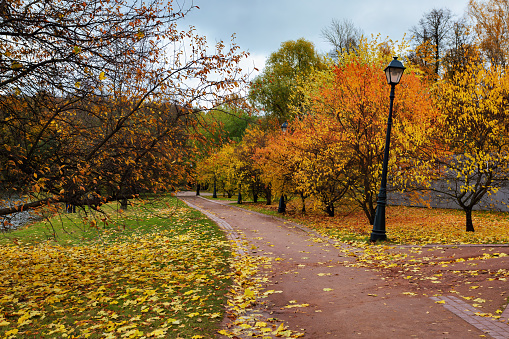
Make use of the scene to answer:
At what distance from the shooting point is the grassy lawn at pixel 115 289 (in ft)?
16.4

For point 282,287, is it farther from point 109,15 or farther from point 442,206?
point 442,206

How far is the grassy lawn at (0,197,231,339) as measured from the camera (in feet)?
16.4

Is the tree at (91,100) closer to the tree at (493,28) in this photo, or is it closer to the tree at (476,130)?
the tree at (476,130)

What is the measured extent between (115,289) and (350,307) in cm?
425

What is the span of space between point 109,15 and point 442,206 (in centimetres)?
2294

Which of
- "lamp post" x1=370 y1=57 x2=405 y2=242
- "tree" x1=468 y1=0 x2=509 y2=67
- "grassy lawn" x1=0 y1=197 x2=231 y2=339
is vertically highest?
"tree" x1=468 y1=0 x2=509 y2=67

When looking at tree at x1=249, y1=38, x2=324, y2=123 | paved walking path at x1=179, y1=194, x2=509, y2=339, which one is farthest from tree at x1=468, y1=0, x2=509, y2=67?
paved walking path at x1=179, y1=194, x2=509, y2=339

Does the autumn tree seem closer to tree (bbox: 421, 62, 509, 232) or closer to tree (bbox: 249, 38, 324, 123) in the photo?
tree (bbox: 421, 62, 509, 232)

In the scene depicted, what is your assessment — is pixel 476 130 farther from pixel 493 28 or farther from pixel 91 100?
pixel 493 28

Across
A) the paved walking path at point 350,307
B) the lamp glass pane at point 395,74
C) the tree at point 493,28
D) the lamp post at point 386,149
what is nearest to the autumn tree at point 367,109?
the lamp post at point 386,149

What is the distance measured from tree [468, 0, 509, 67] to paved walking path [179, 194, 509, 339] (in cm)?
2525

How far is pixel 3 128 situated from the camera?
25.9 feet

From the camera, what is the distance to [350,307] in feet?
18.2

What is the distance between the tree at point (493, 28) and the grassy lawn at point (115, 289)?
2577 cm
